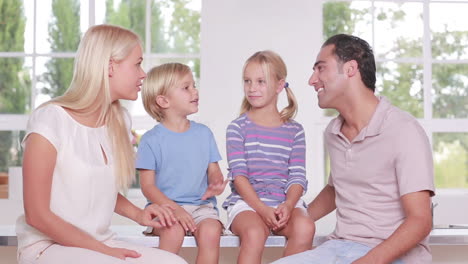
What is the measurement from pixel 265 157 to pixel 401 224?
74cm

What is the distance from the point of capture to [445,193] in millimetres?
5672

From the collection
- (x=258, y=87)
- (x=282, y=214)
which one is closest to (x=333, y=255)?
(x=282, y=214)

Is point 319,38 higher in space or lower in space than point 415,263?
higher

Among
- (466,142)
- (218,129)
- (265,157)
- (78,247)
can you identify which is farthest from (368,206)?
(466,142)

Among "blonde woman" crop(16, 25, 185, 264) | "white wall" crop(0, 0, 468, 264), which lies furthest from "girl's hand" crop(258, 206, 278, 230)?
"white wall" crop(0, 0, 468, 264)

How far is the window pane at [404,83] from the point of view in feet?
19.5

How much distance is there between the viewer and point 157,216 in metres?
2.75

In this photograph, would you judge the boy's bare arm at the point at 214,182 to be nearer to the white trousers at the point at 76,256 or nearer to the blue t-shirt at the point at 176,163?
the blue t-shirt at the point at 176,163

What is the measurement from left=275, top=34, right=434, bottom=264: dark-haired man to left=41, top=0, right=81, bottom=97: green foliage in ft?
10.4

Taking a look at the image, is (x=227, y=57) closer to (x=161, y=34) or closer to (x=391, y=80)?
(x=161, y=34)

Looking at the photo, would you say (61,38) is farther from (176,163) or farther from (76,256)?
(76,256)

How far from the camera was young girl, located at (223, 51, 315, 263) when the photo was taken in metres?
2.88

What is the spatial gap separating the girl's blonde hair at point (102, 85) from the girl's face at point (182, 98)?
51 cm

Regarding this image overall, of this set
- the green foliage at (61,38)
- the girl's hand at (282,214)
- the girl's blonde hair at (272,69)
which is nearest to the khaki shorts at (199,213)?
the girl's hand at (282,214)
